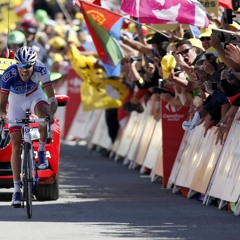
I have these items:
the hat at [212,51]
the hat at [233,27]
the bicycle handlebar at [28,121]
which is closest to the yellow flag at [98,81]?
the hat at [212,51]

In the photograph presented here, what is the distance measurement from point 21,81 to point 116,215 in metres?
1.93

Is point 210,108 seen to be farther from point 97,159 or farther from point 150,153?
point 97,159

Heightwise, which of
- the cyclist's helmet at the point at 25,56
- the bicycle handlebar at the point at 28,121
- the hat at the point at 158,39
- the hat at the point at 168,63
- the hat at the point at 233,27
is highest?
the hat at the point at 233,27

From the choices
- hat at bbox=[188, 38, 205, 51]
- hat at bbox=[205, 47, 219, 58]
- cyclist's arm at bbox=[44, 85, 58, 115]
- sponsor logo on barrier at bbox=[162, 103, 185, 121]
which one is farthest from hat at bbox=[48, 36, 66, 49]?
cyclist's arm at bbox=[44, 85, 58, 115]

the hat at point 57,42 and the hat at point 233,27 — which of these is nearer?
the hat at point 233,27

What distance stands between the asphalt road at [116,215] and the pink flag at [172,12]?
2.26 metres

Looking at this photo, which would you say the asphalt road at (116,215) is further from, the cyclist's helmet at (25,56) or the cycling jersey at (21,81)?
the cyclist's helmet at (25,56)

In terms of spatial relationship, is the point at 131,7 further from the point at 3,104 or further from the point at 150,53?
the point at 150,53

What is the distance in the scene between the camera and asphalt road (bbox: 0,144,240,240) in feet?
45.9

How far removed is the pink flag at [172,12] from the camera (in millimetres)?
16672

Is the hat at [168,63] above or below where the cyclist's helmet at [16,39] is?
above

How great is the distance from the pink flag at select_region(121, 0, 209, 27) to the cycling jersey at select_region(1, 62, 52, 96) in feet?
4.84

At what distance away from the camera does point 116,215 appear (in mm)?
16047

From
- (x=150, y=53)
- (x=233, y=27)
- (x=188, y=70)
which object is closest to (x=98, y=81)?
(x=150, y=53)
